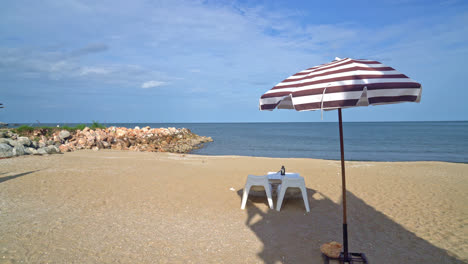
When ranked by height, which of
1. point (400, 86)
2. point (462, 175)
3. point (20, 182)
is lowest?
point (462, 175)

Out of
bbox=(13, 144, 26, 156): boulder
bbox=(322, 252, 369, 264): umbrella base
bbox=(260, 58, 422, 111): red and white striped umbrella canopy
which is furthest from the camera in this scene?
bbox=(13, 144, 26, 156): boulder

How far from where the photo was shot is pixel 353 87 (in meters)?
2.97

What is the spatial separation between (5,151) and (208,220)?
11755 millimetres

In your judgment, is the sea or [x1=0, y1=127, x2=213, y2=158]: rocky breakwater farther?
the sea

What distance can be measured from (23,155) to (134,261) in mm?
12220

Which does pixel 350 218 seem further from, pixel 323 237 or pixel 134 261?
pixel 134 261

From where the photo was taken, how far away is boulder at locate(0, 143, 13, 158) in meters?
12.3

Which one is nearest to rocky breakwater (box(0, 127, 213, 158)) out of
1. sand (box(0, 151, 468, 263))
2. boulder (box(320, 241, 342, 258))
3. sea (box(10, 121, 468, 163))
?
sea (box(10, 121, 468, 163))

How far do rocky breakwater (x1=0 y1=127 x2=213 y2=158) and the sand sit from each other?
436cm

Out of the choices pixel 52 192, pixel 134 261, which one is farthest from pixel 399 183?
pixel 52 192

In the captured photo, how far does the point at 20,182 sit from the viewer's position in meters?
8.23

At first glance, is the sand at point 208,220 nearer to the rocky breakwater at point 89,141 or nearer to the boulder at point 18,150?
the boulder at point 18,150

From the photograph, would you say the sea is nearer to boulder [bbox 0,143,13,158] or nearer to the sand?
boulder [bbox 0,143,13,158]

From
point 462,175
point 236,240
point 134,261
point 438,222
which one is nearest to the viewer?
point 134,261
